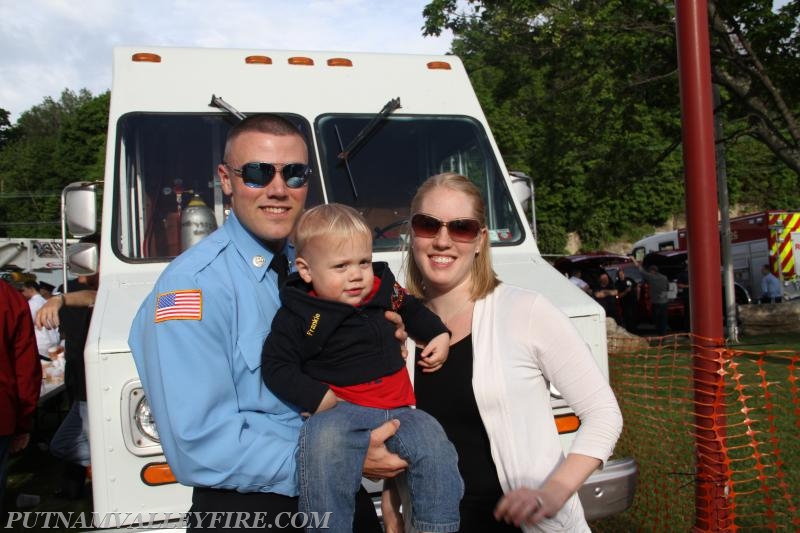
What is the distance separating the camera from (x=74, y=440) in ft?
18.8

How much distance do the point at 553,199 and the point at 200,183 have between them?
123ft

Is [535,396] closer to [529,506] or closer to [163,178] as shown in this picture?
[529,506]

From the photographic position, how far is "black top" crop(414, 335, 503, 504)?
2275 millimetres

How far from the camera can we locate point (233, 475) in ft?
5.77

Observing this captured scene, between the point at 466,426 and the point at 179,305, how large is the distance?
101 centimetres

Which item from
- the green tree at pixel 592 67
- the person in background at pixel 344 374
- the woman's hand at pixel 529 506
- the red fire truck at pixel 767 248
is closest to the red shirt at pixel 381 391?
the person in background at pixel 344 374

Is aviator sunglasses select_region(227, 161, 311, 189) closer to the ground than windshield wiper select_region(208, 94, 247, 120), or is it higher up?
closer to the ground

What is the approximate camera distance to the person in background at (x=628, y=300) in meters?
18.8

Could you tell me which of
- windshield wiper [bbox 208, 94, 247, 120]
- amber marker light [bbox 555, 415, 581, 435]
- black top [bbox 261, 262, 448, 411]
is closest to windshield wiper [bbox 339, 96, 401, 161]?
windshield wiper [bbox 208, 94, 247, 120]

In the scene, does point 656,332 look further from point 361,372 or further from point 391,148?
point 361,372

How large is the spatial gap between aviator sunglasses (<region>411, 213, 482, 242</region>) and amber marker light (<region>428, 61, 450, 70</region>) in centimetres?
278

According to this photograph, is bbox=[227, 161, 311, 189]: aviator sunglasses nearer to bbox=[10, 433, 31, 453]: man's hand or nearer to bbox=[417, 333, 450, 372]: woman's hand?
bbox=[417, 333, 450, 372]: woman's hand

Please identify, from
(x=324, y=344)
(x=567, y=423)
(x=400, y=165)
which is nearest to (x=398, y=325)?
(x=324, y=344)

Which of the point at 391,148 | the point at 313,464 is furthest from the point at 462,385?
the point at 391,148
